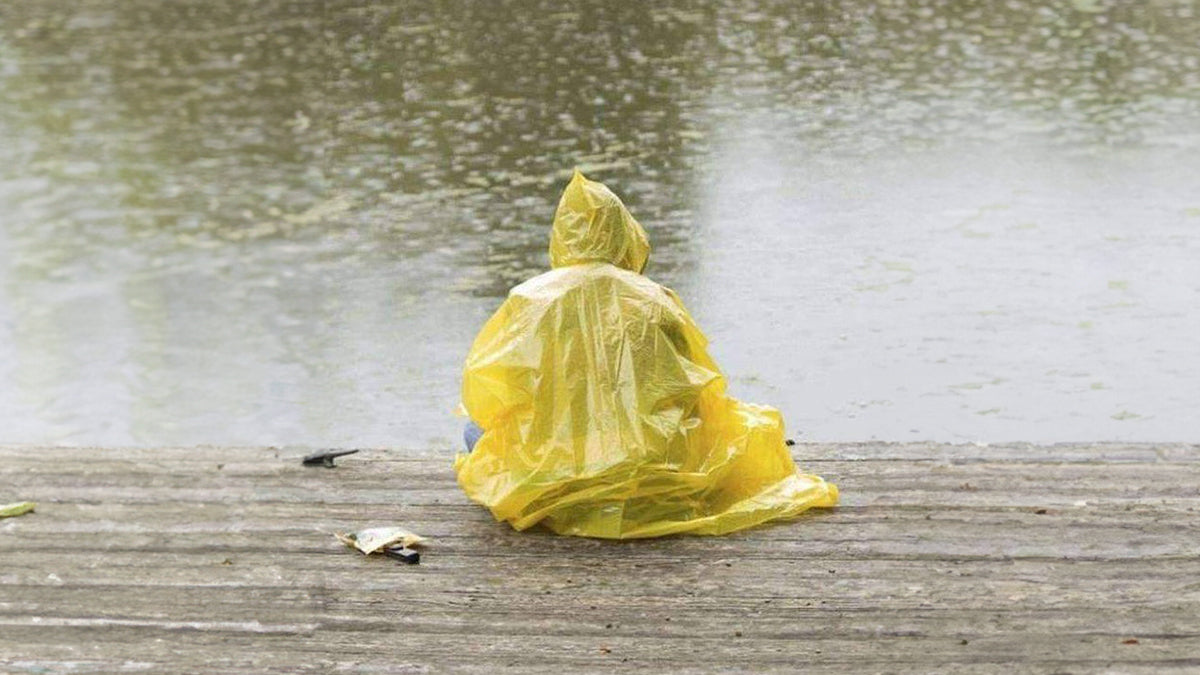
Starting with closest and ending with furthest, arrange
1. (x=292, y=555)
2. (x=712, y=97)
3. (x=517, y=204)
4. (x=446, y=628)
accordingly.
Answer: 1. (x=446, y=628)
2. (x=292, y=555)
3. (x=517, y=204)
4. (x=712, y=97)

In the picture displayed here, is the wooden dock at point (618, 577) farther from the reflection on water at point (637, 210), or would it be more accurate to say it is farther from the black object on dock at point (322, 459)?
the reflection on water at point (637, 210)

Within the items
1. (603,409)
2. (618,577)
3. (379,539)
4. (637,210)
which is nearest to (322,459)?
(379,539)

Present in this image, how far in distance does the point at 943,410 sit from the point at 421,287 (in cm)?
231

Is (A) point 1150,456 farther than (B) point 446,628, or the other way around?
(A) point 1150,456

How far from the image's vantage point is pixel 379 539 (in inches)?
139

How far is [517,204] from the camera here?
25.8 ft

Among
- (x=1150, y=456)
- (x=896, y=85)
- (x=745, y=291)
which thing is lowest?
(x=896, y=85)

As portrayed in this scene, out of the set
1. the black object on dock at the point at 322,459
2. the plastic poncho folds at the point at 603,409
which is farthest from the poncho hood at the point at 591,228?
the black object on dock at the point at 322,459

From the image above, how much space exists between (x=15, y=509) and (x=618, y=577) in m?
1.42

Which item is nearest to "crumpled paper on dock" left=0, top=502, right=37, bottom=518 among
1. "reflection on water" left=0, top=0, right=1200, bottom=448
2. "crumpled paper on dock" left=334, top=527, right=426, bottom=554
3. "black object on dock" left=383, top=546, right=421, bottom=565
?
"crumpled paper on dock" left=334, top=527, right=426, bottom=554

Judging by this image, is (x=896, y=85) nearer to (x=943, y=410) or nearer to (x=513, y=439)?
(x=943, y=410)

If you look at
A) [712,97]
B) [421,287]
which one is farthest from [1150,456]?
[712,97]

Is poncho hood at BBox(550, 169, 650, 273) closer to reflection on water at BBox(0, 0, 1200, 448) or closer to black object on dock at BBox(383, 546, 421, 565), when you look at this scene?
black object on dock at BBox(383, 546, 421, 565)

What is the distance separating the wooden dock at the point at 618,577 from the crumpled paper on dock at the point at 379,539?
4 centimetres
